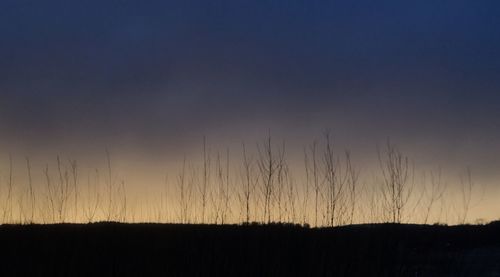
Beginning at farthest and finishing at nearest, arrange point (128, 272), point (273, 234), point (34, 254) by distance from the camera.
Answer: point (273, 234) → point (34, 254) → point (128, 272)

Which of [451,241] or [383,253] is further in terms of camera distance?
[451,241]

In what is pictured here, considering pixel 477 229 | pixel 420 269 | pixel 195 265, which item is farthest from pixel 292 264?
pixel 477 229

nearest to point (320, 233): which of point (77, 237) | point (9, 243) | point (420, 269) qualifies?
point (420, 269)

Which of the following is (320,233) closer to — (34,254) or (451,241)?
(451,241)

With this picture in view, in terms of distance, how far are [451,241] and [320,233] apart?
2.12 meters

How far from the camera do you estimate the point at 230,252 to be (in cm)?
768

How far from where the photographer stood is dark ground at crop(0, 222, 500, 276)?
7.01 meters

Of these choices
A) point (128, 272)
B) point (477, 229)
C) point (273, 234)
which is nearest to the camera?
point (128, 272)

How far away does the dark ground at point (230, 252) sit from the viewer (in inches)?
276

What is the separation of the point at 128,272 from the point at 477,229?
6047 millimetres

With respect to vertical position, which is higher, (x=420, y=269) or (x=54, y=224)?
(x=54, y=224)

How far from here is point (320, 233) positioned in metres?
9.02

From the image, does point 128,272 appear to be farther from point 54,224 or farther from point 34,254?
point 54,224

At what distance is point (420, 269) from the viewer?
26.3 feet
